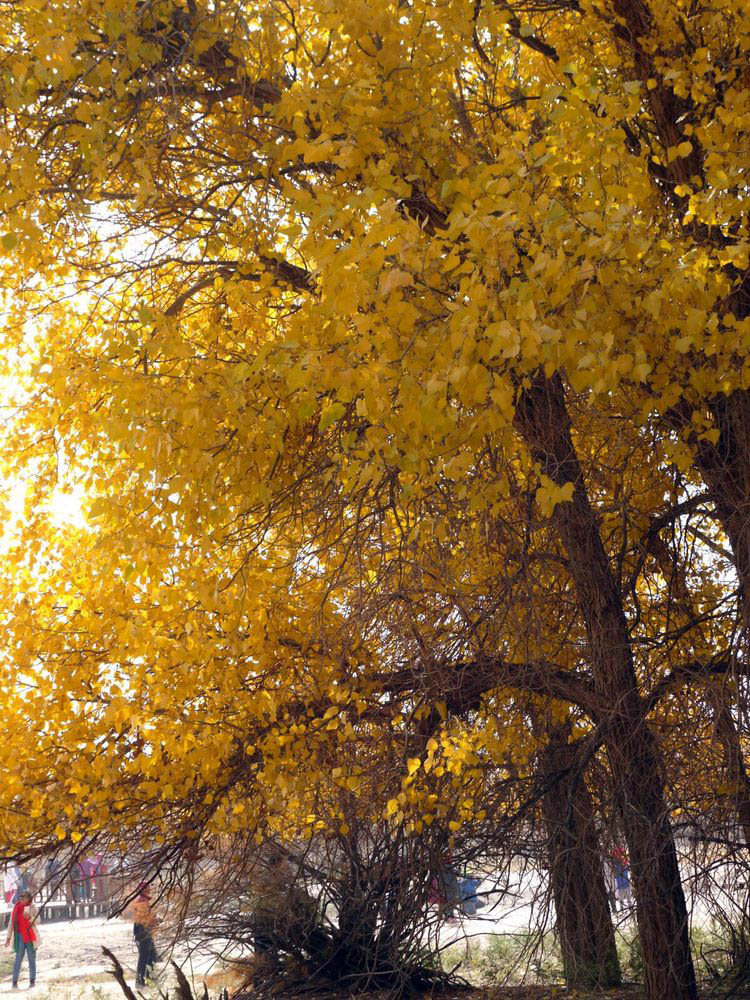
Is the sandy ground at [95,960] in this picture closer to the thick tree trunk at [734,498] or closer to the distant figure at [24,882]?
the distant figure at [24,882]

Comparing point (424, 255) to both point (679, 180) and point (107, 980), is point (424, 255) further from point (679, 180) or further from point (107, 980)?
point (107, 980)

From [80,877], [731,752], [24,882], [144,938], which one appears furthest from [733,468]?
[144,938]

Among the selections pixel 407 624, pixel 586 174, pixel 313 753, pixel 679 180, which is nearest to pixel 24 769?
pixel 313 753

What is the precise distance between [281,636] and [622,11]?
4.63 metres

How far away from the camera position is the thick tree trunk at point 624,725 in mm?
6473

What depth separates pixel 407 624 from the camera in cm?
750

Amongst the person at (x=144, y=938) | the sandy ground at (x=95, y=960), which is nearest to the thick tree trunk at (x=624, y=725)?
the sandy ground at (x=95, y=960)

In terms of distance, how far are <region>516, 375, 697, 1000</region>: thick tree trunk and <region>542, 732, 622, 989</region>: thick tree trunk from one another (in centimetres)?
35

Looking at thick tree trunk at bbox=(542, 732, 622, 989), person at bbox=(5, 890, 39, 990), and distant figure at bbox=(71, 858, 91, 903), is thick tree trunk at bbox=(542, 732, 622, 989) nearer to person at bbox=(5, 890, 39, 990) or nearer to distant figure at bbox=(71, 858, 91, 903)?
distant figure at bbox=(71, 858, 91, 903)

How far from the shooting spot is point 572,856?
716cm

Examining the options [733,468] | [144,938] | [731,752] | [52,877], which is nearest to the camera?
[731,752]

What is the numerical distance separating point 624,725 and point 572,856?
1051 mm

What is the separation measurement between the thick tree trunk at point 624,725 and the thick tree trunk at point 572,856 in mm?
345

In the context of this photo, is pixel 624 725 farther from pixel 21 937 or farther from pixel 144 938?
pixel 21 937
